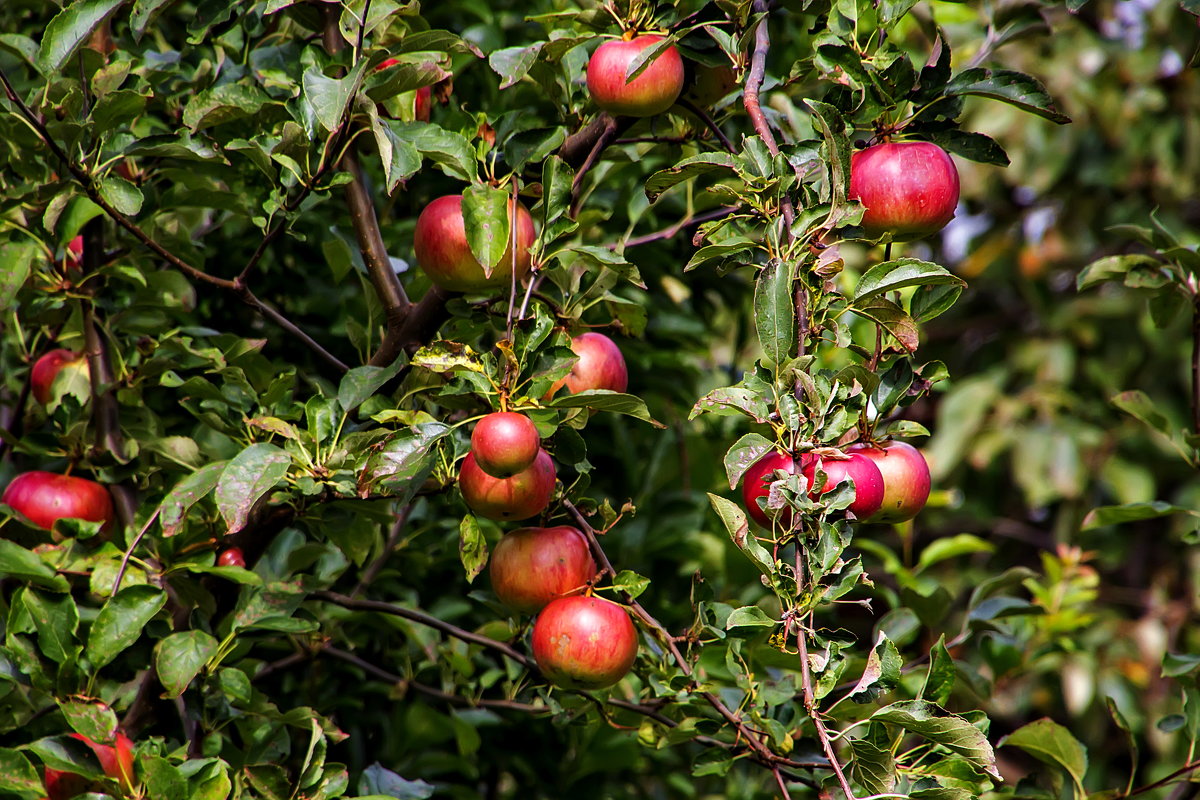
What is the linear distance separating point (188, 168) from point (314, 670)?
22.7 inches

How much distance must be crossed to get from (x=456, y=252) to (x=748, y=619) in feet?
1.17

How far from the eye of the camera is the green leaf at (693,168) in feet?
2.64

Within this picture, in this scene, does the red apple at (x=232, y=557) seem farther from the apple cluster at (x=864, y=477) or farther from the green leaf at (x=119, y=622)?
the apple cluster at (x=864, y=477)

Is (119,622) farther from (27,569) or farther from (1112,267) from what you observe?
(1112,267)

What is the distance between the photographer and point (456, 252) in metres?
0.88

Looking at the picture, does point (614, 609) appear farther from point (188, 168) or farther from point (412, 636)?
point (188, 168)

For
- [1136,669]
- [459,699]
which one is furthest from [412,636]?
[1136,669]

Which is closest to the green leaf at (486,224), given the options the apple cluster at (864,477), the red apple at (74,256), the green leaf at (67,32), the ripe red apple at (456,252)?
the ripe red apple at (456,252)

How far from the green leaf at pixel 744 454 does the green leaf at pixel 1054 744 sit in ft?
1.52

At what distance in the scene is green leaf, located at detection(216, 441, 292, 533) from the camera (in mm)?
809

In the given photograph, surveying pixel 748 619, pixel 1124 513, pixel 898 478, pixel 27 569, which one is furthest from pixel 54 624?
pixel 1124 513

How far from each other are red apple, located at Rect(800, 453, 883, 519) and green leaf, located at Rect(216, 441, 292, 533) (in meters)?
0.38

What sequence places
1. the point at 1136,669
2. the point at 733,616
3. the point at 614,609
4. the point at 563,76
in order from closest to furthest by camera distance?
the point at 733,616 → the point at 614,609 → the point at 563,76 → the point at 1136,669

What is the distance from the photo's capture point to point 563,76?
102cm
